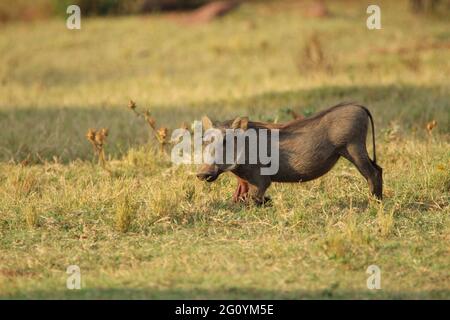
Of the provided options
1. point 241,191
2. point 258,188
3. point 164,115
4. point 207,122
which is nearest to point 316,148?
point 258,188

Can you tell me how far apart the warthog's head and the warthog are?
0.02 m

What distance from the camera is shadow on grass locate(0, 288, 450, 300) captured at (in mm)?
5262

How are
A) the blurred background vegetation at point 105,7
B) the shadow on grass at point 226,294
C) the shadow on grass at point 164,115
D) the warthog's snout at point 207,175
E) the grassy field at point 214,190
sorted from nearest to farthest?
the shadow on grass at point 226,294, the grassy field at point 214,190, the warthog's snout at point 207,175, the shadow on grass at point 164,115, the blurred background vegetation at point 105,7

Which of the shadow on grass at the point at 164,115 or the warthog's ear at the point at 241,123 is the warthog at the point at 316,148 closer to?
the warthog's ear at the point at 241,123

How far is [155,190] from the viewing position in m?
7.27

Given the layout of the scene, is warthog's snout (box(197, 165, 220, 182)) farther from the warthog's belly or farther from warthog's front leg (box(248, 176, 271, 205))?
the warthog's belly

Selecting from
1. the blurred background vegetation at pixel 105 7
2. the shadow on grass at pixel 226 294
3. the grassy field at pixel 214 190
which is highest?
the blurred background vegetation at pixel 105 7

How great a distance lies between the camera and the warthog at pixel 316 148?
681 cm

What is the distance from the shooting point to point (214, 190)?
752 centimetres

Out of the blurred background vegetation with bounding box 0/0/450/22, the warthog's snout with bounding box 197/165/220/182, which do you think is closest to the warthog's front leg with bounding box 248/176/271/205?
the warthog's snout with bounding box 197/165/220/182

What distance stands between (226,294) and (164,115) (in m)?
5.90

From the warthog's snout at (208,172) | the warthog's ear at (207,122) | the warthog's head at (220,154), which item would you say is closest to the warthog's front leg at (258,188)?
the warthog's head at (220,154)

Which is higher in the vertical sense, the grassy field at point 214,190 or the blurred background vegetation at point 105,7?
the blurred background vegetation at point 105,7

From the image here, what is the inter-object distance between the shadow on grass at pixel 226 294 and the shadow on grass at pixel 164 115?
3429 mm
